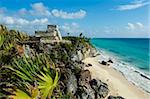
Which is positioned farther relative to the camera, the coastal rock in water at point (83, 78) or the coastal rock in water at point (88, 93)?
the coastal rock in water at point (83, 78)

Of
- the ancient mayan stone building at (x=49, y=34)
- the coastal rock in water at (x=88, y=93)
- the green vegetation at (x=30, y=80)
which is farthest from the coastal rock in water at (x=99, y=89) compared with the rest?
the green vegetation at (x=30, y=80)

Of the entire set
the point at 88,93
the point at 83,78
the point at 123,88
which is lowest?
the point at 123,88

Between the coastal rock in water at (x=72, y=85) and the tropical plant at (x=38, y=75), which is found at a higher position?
the tropical plant at (x=38, y=75)

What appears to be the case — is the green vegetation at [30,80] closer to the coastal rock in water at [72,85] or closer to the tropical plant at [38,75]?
the tropical plant at [38,75]

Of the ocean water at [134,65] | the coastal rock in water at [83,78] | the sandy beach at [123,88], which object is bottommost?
the ocean water at [134,65]

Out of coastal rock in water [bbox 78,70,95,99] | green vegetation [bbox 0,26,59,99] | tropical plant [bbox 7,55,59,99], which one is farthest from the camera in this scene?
coastal rock in water [bbox 78,70,95,99]

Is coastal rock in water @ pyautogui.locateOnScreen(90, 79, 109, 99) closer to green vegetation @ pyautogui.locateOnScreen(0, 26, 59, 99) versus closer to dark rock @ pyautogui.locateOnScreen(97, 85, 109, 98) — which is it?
dark rock @ pyautogui.locateOnScreen(97, 85, 109, 98)

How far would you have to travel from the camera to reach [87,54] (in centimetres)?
4725

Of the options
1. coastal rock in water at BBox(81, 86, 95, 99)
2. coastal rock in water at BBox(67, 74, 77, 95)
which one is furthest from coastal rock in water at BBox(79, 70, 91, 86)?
coastal rock in water at BBox(67, 74, 77, 95)

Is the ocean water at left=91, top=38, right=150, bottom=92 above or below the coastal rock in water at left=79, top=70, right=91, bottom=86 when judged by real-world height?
below

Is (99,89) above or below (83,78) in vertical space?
below

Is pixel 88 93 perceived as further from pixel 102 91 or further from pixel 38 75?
pixel 38 75

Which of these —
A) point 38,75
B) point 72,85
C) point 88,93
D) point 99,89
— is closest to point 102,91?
point 99,89

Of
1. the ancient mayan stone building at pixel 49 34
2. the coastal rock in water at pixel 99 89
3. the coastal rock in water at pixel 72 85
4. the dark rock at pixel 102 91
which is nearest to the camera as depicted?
the coastal rock in water at pixel 72 85
